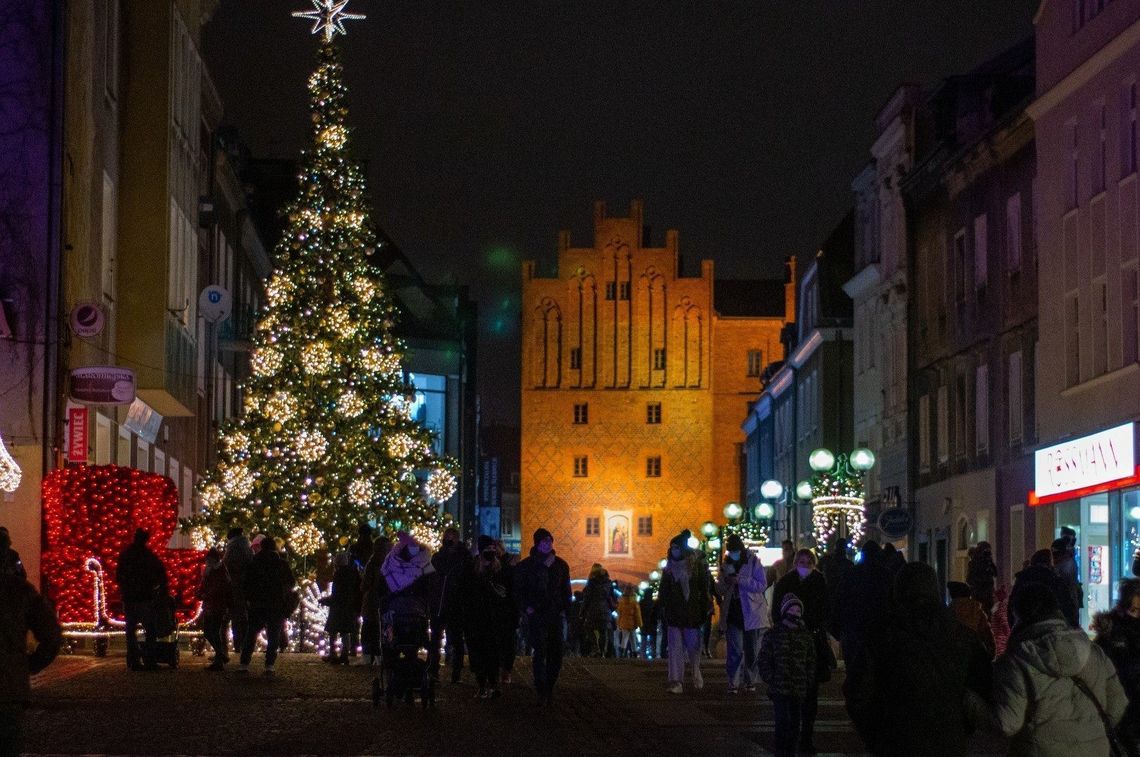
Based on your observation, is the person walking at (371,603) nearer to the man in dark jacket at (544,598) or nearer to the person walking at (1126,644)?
the man in dark jacket at (544,598)

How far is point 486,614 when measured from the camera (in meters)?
23.8

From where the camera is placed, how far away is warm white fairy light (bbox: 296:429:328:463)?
133 ft

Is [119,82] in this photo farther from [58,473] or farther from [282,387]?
[58,473]

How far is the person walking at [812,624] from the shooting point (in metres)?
16.2

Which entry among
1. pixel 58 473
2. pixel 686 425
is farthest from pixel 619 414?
pixel 58 473

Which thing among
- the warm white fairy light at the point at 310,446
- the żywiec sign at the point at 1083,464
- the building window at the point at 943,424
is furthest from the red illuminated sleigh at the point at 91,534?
the building window at the point at 943,424

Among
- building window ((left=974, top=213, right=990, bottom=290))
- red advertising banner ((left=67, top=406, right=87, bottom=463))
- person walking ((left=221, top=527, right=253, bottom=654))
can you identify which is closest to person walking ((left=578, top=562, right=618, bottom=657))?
building window ((left=974, top=213, right=990, bottom=290))

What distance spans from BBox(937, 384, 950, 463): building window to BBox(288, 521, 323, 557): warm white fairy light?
505 inches

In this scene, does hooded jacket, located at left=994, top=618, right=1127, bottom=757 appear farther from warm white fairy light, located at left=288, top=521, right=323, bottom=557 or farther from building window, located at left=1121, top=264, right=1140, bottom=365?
warm white fairy light, located at left=288, top=521, right=323, bottom=557

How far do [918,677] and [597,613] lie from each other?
35560mm

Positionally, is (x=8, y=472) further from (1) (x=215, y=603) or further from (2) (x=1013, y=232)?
(2) (x=1013, y=232)

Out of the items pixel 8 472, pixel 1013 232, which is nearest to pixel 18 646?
pixel 8 472

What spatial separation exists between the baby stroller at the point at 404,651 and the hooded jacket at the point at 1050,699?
12495 mm

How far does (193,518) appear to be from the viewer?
40219 millimetres
